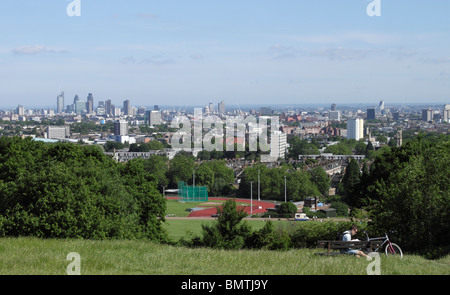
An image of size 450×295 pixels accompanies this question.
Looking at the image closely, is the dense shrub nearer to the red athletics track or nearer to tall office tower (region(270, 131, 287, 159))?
the red athletics track

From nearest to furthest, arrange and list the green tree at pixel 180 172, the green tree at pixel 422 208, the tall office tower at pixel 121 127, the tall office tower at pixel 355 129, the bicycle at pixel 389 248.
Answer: the bicycle at pixel 389 248 < the green tree at pixel 422 208 < the green tree at pixel 180 172 < the tall office tower at pixel 355 129 < the tall office tower at pixel 121 127

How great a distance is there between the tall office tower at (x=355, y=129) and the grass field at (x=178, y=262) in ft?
472

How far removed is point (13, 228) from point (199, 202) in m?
35.9

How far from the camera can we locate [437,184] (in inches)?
511

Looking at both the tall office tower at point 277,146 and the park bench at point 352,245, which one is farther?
the tall office tower at point 277,146

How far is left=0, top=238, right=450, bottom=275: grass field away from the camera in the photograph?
887cm

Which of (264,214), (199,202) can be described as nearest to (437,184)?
(264,214)

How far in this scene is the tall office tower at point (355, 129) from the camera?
497ft

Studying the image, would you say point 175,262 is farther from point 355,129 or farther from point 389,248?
point 355,129

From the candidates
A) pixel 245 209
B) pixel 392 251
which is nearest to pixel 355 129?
pixel 245 209

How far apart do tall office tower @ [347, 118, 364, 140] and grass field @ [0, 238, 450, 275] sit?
144 metres
